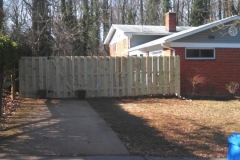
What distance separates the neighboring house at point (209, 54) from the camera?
18.2 m

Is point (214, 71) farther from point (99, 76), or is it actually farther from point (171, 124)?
point (171, 124)

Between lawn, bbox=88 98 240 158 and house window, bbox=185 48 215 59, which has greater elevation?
house window, bbox=185 48 215 59

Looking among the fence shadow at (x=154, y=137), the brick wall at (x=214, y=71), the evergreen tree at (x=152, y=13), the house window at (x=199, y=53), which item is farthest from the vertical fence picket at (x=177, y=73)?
the evergreen tree at (x=152, y=13)

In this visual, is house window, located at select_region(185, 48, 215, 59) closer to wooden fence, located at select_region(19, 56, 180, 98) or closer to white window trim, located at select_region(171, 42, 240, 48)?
white window trim, located at select_region(171, 42, 240, 48)

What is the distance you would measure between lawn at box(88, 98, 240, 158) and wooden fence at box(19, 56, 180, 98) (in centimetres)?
90

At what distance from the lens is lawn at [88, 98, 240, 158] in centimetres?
752

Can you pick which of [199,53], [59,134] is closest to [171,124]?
[59,134]

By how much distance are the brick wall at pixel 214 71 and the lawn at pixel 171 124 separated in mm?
2747

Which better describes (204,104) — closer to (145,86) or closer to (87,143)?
(145,86)

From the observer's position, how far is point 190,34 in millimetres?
18062

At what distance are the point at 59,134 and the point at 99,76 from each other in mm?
7749

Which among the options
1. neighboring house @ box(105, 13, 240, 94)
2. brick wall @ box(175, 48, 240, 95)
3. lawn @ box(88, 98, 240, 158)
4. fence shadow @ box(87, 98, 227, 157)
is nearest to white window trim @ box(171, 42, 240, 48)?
neighboring house @ box(105, 13, 240, 94)

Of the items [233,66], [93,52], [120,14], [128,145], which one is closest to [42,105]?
[128,145]

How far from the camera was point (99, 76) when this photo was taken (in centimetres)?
1594
